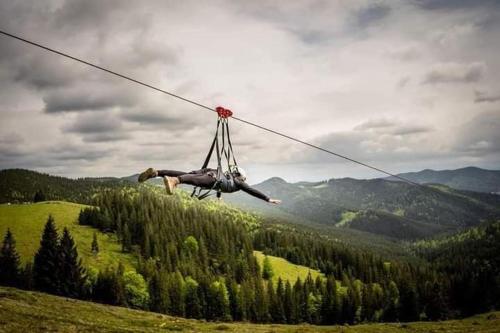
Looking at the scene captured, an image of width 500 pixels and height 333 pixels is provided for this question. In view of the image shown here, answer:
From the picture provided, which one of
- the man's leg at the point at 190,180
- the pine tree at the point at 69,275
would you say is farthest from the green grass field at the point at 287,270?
the man's leg at the point at 190,180

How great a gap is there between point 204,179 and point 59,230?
137 m

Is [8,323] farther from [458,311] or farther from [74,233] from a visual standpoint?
[458,311]

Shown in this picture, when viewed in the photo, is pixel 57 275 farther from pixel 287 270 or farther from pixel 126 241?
pixel 287 270

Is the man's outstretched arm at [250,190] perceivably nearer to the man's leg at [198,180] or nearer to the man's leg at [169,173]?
the man's leg at [198,180]

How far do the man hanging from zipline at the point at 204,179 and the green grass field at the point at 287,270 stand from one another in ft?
426

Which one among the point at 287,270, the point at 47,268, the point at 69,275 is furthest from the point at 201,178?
the point at 287,270

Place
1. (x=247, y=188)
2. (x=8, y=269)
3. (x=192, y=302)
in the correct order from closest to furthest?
(x=247, y=188), (x=8, y=269), (x=192, y=302)

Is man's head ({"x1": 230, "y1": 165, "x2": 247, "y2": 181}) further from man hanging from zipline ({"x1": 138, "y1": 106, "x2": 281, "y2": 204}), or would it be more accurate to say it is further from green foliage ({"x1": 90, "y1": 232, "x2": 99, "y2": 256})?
green foliage ({"x1": 90, "y1": 232, "x2": 99, "y2": 256})

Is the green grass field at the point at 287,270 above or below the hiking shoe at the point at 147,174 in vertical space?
below

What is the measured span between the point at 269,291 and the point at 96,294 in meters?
41.9

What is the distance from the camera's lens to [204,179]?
60.6ft

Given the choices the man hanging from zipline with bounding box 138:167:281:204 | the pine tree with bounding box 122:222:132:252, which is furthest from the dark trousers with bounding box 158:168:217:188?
the pine tree with bounding box 122:222:132:252

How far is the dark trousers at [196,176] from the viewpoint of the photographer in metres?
18.0

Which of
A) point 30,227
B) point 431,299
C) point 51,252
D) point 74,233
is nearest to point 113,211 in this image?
point 74,233
